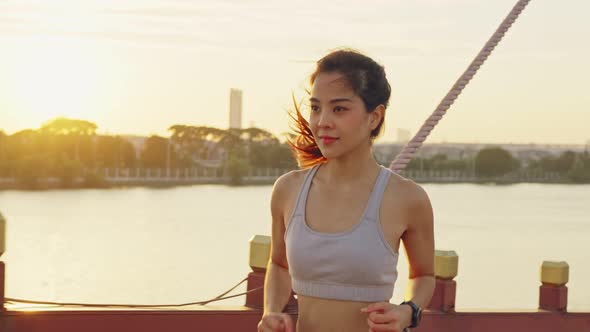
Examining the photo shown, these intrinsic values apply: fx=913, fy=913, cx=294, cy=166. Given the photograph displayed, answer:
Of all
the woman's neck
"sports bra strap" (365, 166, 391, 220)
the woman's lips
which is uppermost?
the woman's lips

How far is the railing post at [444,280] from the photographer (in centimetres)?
445

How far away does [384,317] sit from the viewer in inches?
65.0

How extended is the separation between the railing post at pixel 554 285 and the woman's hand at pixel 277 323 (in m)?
3.22

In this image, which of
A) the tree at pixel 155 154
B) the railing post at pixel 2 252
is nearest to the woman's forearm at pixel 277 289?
the railing post at pixel 2 252

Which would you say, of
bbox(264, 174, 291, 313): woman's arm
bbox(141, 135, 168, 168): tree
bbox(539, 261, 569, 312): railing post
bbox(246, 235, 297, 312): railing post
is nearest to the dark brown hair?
bbox(264, 174, 291, 313): woman's arm

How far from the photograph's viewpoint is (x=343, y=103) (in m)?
1.73

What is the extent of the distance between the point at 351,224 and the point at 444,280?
287cm

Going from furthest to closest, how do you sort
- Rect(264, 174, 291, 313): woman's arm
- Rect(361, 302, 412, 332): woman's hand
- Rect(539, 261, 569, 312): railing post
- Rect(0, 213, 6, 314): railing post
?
1. Rect(539, 261, 569, 312): railing post
2. Rect(0, 213, 6, 314): railing post
3. Rect(264, 174, 291, 313): woman's arm
4. Rect(361, 302, 412, 332): woman's hand

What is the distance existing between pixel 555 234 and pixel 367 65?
5314 centimetres

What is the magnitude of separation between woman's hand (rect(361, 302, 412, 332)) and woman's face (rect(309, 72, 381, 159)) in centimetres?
30

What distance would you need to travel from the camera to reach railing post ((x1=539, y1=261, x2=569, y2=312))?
468 centimetres

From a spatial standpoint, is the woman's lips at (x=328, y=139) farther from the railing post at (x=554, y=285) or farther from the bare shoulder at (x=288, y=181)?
the railing post at (x=554, y=285)

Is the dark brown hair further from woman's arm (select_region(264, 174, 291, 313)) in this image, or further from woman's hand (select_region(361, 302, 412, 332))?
woman's hand (select_region(361, 302, 412, 332))

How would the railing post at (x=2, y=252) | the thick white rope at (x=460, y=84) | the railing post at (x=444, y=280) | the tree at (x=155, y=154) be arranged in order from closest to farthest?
the thick white rope at (x=460, y=84) < the railing post at (x=2, y=252) < the railing post at (x=444, y=280) < the tree at (x=155, y=154)
